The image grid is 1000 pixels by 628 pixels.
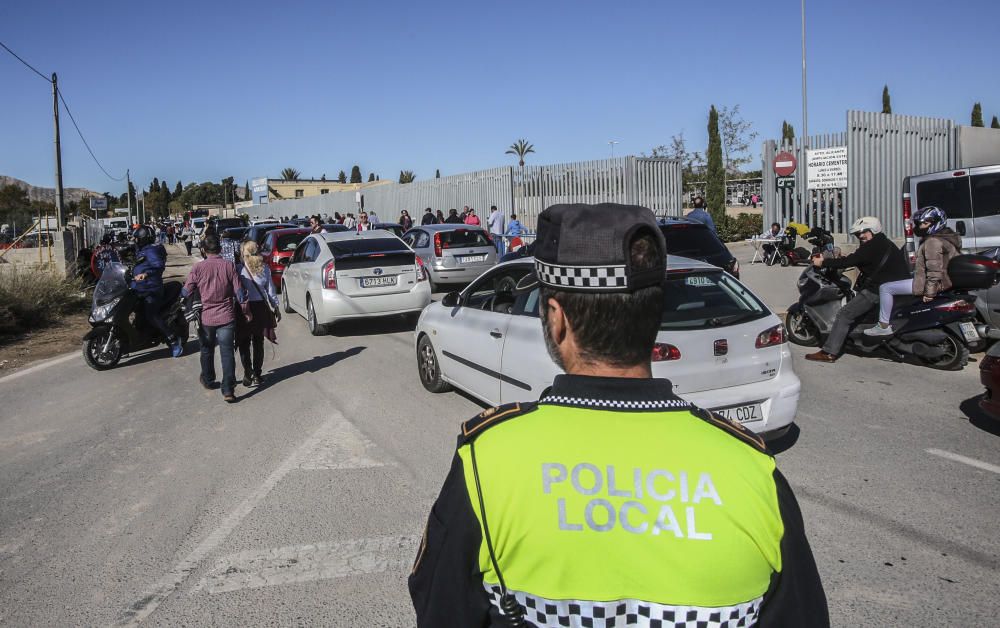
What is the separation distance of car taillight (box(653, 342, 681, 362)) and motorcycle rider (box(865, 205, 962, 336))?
472 centimetres

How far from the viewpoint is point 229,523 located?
495 centimetres

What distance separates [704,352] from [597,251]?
4224 mm

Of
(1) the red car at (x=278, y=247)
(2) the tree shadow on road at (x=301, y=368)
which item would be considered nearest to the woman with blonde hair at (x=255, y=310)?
(2) the tree shadow on road at (x=301, y=368)

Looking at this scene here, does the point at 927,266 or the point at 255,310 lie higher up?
the point at 927,266

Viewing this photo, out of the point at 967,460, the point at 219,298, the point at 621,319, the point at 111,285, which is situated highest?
the point at 621,319

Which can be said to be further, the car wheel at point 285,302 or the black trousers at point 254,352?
the car wheel at point 285,302

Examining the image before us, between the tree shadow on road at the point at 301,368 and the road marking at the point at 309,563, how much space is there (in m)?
4.36

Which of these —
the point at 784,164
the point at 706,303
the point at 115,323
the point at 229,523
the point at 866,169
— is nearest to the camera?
the point at 229,523

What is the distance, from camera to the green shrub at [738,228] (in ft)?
103

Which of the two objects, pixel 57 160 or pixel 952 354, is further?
pixel 57 160

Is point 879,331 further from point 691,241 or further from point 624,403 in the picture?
point 624,403

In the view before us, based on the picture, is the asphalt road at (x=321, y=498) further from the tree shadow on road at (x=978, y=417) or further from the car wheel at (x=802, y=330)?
the car wheel at (x=802, y=330)

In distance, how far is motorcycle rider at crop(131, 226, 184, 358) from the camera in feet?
35.8

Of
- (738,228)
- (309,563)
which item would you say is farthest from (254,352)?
(738,228)
